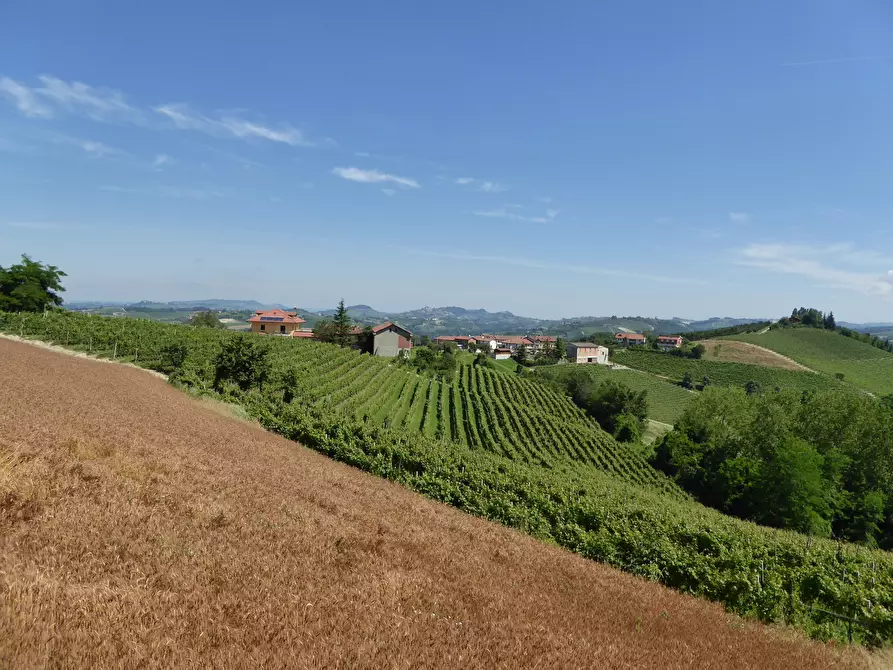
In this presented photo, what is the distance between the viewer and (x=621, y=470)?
172 ft

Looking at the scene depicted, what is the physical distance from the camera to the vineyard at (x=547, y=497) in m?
11.2

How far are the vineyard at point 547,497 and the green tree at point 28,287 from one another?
19.7m

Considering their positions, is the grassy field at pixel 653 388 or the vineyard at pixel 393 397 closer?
the vineyard at pixel 393 397

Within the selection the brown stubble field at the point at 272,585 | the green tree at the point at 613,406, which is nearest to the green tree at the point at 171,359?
the brown stubble field at the point at 272,585

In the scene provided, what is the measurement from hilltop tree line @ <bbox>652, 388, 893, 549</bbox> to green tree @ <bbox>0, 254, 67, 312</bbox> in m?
85.7

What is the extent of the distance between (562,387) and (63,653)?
8692cm

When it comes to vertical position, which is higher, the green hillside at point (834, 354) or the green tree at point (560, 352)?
the green hillside at point (834, 354)

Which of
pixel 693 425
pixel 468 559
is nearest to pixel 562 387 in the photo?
pixel 693 425

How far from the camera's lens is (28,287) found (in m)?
58.1

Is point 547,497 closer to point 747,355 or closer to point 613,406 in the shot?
point 613,406

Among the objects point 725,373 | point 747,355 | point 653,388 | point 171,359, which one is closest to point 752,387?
point 725,373

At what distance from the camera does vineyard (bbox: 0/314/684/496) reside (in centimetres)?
3812

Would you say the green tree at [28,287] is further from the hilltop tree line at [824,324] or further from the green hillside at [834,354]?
the hilltop tree line at [824,324]

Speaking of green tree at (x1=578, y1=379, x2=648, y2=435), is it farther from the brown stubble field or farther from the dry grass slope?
the brown stubble field
